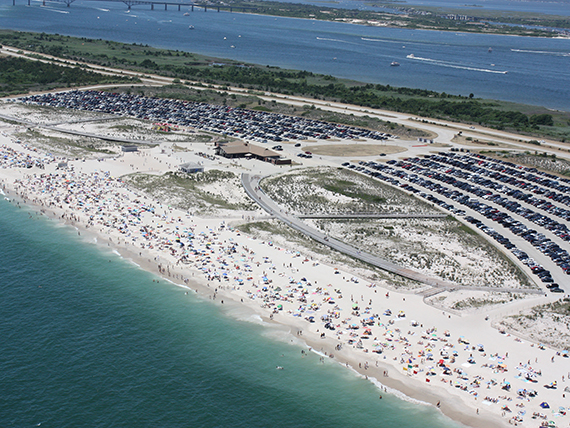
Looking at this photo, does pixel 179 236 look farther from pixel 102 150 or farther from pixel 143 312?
pixel 102 150

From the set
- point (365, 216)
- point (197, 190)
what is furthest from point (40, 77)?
point (365, 216)

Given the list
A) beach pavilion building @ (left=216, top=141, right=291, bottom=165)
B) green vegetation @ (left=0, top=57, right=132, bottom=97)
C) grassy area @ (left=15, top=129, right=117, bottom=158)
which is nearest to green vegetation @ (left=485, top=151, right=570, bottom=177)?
beach pavilion building @ (left=216, top=141, right=291, bottom=165)

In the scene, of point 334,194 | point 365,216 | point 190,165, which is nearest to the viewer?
point 365,216

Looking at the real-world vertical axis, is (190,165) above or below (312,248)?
above

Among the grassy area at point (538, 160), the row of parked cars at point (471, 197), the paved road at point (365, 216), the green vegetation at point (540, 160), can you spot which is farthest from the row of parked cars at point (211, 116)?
the paved road at point (365, 216)

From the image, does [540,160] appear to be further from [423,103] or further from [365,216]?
[423,103]

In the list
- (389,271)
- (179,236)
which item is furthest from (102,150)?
(389,271)

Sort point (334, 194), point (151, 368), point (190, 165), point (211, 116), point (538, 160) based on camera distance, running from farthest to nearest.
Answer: point (211, 116)
point (538, 160)
point (190, 165)
point (334, 194)
point (151, 368)
